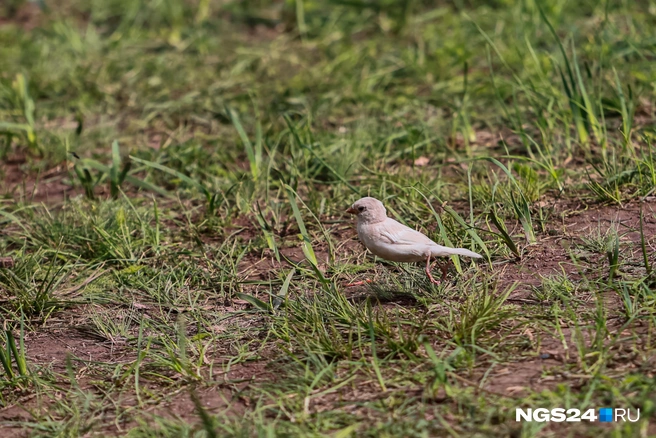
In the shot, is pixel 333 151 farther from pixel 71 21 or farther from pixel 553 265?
pixel 71 21

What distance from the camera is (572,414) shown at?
305cm

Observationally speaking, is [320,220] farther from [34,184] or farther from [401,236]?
[34,184]

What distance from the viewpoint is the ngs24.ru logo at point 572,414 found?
9.80 feet

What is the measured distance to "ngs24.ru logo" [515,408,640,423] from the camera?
299 centimetres

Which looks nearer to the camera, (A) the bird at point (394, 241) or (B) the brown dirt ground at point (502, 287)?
(B) the brown dirt ground at point (502, 287)

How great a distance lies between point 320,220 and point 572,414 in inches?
92.3

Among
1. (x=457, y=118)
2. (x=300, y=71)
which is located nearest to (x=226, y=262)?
(x=457, y=118)

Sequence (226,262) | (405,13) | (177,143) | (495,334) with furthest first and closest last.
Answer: (405,13)
(177,143)
(226,262)
(495,334)

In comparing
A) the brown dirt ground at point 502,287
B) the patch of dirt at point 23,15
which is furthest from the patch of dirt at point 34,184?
the patch of dirt at point 23,15

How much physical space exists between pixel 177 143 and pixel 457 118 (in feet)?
6.63

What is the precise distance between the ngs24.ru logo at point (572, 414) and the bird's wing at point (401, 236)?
1.16 metres

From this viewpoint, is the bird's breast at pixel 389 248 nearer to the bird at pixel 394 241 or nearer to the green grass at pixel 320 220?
the bird at pixel 394 241

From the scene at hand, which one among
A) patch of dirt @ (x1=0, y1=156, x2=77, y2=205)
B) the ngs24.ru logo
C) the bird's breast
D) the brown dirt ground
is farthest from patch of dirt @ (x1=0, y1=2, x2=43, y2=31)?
the ngs24.ru logo

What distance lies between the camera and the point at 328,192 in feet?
17.8
